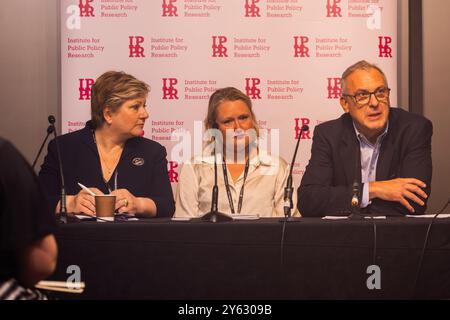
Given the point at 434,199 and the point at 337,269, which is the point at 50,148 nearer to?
the point at 337,269

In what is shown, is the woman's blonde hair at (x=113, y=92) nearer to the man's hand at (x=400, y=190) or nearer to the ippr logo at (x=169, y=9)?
the ippr logo at (x=169, y=9)

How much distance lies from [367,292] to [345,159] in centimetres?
121

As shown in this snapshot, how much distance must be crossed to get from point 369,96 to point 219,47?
59.0 inches

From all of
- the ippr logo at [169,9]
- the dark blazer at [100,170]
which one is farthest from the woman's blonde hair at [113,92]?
the ippr logo at [169,9]

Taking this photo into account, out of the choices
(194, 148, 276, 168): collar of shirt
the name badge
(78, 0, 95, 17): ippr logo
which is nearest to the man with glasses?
(194, 148, 276, 168): collar of shirt

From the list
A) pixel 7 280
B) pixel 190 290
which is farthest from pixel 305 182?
pixel 7 280

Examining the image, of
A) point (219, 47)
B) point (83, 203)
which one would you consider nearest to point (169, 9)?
point (219, 47)

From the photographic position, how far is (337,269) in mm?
3387

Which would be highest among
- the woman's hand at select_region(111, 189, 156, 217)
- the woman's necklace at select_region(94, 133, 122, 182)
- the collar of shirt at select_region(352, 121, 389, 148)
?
the collar of shirt at select_region(352, 121, 389, 148)

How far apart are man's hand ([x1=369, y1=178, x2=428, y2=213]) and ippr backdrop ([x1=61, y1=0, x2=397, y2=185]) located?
62.7 inches

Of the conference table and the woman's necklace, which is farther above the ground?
the woman's necklace

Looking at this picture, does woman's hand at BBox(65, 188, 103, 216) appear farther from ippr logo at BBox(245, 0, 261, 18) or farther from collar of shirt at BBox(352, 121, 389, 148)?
ippr logo at BBox(245, 0, 261, 18)

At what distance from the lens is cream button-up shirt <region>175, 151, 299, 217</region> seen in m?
4.81

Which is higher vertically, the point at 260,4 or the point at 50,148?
the point at 260,4
